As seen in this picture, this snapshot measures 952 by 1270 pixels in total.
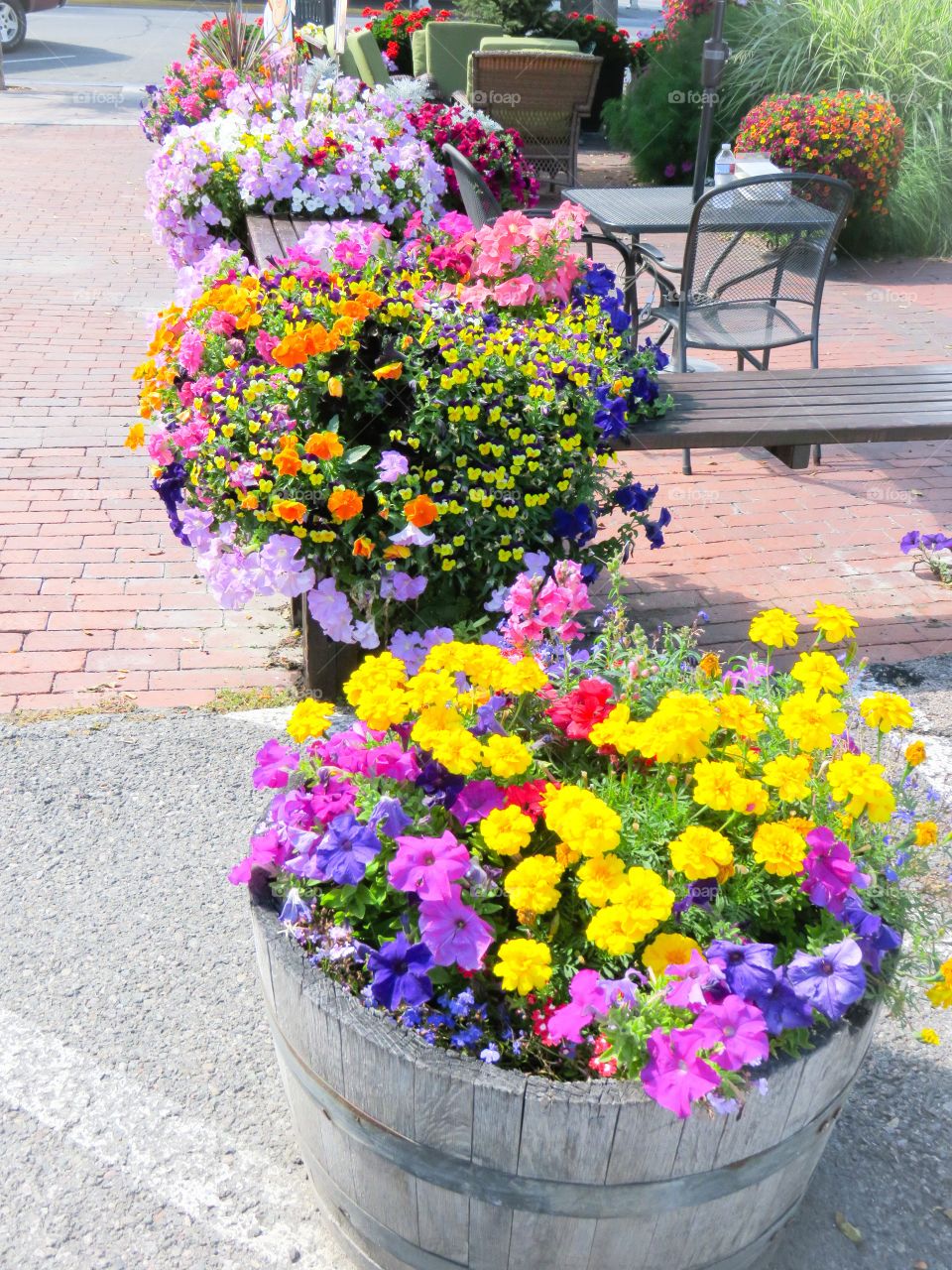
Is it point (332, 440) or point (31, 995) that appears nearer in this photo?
point (31, 995)

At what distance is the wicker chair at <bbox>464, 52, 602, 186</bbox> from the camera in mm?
9859

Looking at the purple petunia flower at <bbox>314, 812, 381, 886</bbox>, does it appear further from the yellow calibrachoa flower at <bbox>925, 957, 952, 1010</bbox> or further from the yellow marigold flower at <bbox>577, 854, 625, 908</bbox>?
the yellow calibrachoa flower at <bbox>925, 957, 952, 1010</bbox>

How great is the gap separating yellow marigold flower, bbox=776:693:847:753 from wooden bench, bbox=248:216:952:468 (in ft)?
5.28

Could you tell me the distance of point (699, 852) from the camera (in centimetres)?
158

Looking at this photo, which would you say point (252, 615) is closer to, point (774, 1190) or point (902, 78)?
point (774, 1190)

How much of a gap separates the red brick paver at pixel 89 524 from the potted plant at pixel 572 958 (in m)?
1.78

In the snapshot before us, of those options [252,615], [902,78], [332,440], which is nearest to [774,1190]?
[332,440]

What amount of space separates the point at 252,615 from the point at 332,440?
127 centimetres

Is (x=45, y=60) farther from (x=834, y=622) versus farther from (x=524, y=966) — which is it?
(x=524, y=966)

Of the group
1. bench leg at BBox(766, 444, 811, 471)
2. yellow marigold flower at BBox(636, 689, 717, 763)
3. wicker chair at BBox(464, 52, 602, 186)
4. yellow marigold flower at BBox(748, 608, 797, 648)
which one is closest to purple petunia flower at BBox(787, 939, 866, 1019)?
yellow marigold flower at BBox(636, 689, 717, 763)

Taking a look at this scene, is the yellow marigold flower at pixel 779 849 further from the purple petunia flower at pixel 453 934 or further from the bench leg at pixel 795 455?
the bench leg at pixel 795 455

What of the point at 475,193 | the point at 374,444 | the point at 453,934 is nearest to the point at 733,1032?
the point at 453,934

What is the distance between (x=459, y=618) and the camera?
3.07 metres

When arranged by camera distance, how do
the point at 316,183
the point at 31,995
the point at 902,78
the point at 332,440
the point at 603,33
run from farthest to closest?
the point at 603,33 < the point at 902,78 < the point at 316,183 < the point at 332,440 < the point at 31,995
